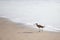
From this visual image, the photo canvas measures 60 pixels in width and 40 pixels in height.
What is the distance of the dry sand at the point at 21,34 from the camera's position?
1.62 metres

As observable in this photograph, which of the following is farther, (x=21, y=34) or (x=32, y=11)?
(x=32, y=11)

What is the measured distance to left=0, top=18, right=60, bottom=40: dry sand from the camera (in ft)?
5.32

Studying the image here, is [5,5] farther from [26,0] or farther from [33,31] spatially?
[33,31]

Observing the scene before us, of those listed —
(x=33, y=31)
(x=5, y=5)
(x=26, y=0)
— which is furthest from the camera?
(x=26, y=0)

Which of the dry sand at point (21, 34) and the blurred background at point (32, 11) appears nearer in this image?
the dry sand at point (21, 34)

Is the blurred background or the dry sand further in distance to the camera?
the blurred background

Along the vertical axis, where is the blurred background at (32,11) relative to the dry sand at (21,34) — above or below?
above

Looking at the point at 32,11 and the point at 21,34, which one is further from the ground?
the point at 32,11

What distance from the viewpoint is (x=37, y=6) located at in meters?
2.39

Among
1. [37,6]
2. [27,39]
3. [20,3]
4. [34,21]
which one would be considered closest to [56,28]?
[34,21]

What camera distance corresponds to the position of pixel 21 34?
5.48ft

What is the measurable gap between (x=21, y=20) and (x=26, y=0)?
0.71 metres

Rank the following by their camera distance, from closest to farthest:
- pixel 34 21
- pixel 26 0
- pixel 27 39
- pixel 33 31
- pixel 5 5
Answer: pixel 27 39, pixel 33 31, pixel 34 21, pixel 5 5, pixel 26 0

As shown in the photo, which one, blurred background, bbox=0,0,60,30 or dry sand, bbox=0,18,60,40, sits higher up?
blurred background, bbox=0,0,60,30
